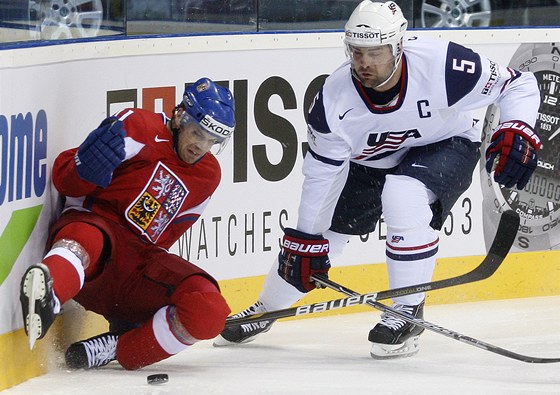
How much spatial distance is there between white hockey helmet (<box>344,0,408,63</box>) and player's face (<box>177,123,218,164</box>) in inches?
→ 19.9

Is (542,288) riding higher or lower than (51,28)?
lower

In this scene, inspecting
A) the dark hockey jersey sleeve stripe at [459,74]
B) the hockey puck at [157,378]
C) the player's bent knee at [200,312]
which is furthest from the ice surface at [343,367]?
the dark hockey jersey sleeve stripe at [459,74]

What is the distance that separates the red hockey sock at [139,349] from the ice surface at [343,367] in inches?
1.2

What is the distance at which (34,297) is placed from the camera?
3.11 m

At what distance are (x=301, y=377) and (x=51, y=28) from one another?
1.33 meters

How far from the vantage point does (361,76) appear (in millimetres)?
3711

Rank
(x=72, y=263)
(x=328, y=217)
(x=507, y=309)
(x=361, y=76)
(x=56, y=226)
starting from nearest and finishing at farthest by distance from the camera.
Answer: (x=72, y=263) → (x=56, y=226) → (x=361, y=76) → (x=328, y=217) → (x=507, y=309)

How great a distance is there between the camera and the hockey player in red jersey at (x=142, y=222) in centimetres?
341

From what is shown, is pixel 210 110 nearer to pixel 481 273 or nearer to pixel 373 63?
pixel 373 63

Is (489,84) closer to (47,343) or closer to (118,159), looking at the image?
(118,159)

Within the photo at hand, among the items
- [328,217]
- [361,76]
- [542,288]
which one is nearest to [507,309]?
[542,288]

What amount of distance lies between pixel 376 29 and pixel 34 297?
1252 mm

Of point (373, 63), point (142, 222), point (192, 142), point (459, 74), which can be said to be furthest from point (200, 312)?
point (459, 74)

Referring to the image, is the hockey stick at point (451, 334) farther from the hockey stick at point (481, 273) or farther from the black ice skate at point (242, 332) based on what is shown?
the black ice skate at point (242, 332)
